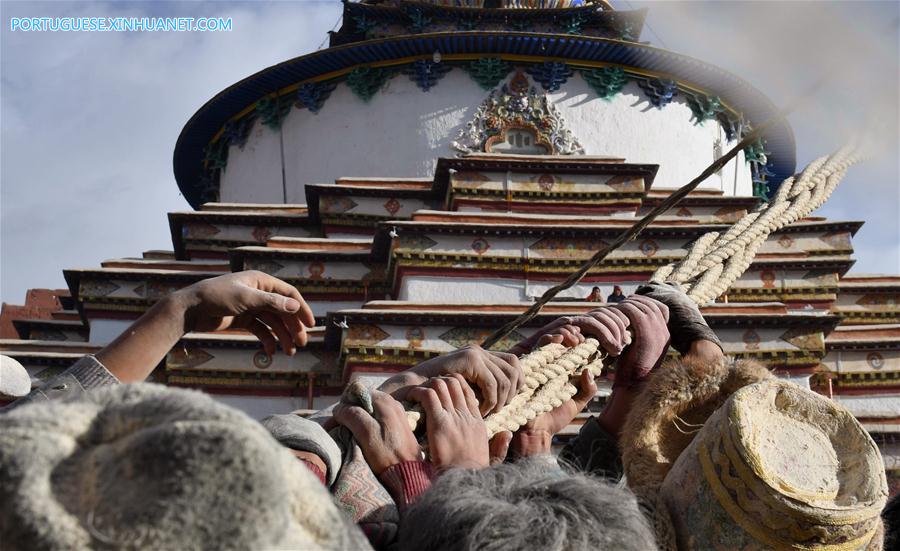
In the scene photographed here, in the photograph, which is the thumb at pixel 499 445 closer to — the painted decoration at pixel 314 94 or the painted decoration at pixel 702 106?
the painted decoration at pixel 314 94

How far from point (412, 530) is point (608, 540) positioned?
24 centimetres

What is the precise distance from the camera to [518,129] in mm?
13180

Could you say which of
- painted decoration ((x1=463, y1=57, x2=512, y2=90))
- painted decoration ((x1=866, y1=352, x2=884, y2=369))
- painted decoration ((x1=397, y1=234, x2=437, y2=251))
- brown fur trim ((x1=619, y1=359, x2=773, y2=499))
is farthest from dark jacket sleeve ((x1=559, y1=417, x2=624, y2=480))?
painted decoration ((x1=463, y1=57, x2=512, y2=90))

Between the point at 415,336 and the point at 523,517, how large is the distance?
7874mm

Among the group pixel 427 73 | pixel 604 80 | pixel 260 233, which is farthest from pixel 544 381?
pixel 604 80

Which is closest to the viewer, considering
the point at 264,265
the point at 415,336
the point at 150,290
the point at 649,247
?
the point at 415,336

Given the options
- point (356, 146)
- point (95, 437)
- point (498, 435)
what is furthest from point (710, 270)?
point (356, 146)

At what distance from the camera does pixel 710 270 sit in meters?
2.94

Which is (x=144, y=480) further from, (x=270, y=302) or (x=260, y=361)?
(x=260, y=361)

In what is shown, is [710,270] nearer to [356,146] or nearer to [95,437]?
[95,437]

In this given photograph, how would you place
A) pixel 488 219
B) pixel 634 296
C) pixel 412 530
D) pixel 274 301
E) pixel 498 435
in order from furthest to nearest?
pixel 488 219 → pixel 634 296 → pixel 498 435 → pixel 274 301 → pixel 412 530

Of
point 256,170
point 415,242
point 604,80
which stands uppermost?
point 604,80

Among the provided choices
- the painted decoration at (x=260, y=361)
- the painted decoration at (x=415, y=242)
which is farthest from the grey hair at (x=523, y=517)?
the painted decoration at (x=415, y=242)

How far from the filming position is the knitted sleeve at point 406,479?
5.71ft
